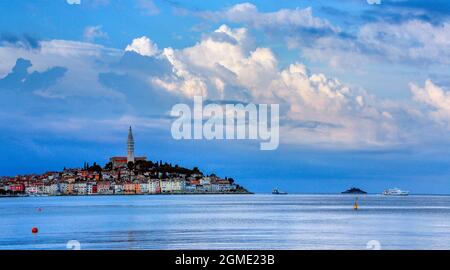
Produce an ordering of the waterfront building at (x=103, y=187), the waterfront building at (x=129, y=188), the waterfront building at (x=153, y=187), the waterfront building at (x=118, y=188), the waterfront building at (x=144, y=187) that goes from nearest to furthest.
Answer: the waterfront building at (x=153, y=187), the waterfront building at (x=144, y=187), the waterfront building at (x=129, y=188), the waterfront building at (x=118, y=188), the waterfront building at (x=103, y=187)

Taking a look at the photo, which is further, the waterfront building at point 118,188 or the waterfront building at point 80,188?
the waterfront building at point 80,188

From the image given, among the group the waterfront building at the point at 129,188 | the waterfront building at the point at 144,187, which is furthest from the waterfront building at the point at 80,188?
the waterfront building at the point at 144,187

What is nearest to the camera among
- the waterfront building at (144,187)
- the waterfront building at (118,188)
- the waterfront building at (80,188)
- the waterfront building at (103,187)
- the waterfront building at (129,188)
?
the waterfront building at (144,187)

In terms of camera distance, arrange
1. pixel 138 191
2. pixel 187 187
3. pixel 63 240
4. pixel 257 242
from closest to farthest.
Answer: pixel 257 242, pixel 63 240, pixel 138 191, pixel 187 187

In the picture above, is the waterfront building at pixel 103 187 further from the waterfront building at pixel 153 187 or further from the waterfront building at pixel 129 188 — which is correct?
the waterfront building at pixel 153 187

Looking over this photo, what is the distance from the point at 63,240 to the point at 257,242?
7861mm

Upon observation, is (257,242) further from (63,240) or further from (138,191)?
(138,191)

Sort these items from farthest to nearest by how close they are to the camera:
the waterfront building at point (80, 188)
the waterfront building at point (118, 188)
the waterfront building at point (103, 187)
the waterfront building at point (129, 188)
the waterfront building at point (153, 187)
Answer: the waterfront building at point (80, 188) → the waterfront building at point (103, 187) → the waterfront building at point (118, 188) → the waterfront building at point (129, 188) → the waterfront building at point (153, 187)

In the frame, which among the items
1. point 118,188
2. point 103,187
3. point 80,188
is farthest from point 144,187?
point 80,188

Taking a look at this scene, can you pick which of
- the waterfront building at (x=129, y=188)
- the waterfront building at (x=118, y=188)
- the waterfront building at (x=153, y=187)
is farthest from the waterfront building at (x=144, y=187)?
the waterfront building at (x=118, y=188)

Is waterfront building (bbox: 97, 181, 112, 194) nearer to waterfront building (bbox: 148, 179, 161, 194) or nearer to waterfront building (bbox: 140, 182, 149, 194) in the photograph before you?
waterfront building (bbox: 140, 182, 149, 194)

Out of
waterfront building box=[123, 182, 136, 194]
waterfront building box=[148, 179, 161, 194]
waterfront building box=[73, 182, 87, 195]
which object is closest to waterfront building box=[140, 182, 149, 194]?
waterfront building box=[148, 179, 161, 194]
